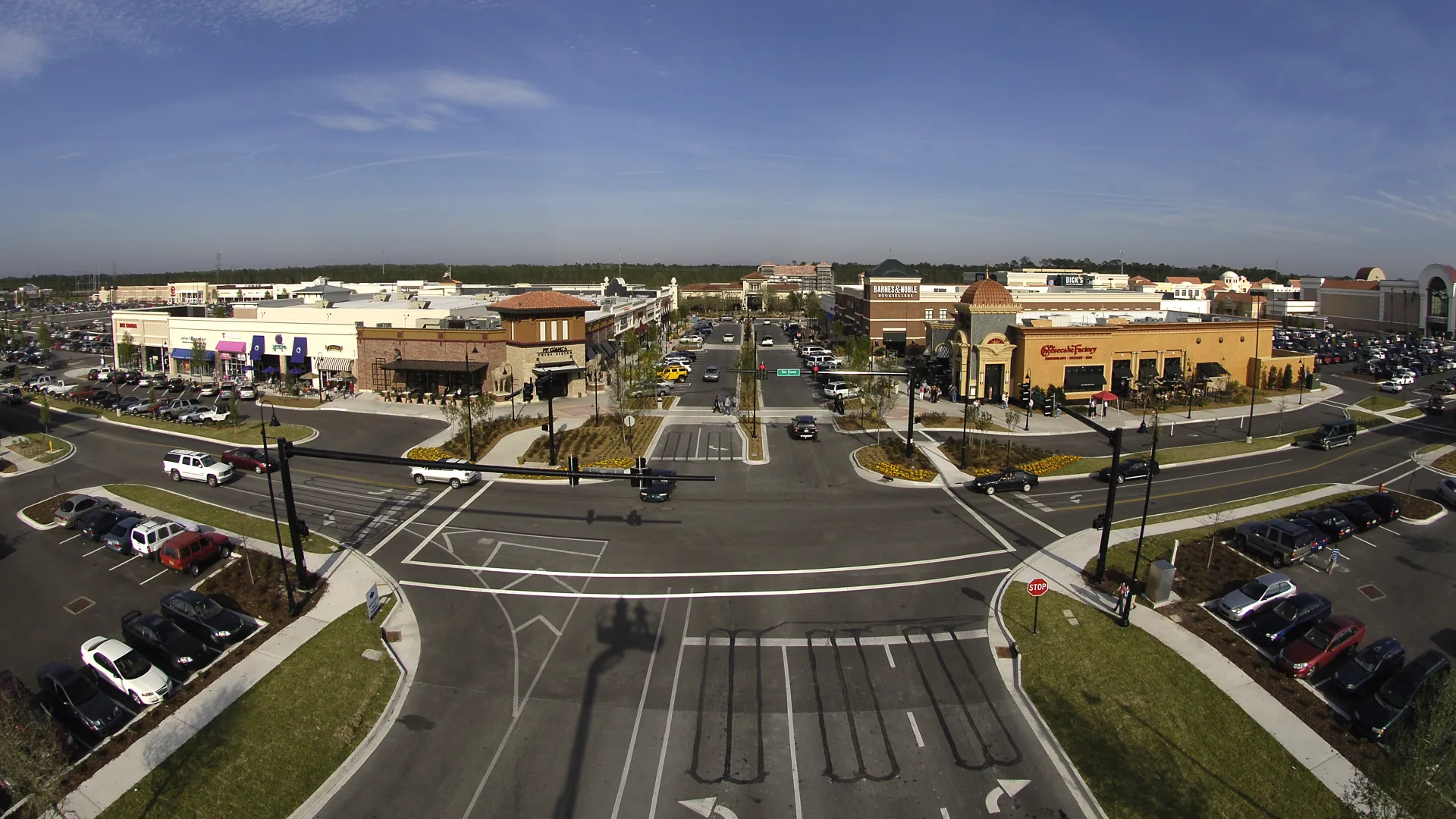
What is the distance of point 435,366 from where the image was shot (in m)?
59.5

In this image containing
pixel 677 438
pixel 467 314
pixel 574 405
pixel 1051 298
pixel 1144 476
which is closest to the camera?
pixel 1144 476

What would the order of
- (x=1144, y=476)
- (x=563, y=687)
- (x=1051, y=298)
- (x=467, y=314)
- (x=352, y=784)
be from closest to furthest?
(x=352, y=784), (x=563, y=687), (x=1144, y=476), (x=467, y=314), (x=1051, y=298)

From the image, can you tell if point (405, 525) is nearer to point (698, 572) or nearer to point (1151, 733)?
point (698, 572)

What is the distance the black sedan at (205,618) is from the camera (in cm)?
2231

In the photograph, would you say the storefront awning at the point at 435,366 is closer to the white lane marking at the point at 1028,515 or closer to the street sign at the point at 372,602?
the street sign at the point at 372,602

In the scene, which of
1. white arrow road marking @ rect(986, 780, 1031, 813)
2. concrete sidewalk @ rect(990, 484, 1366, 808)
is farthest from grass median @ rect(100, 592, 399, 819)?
concrete sidewalk @ rect(990, 484, 1366, 808)

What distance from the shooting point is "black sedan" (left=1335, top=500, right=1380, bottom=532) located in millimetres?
31359

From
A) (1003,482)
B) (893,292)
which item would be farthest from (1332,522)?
(893,292)

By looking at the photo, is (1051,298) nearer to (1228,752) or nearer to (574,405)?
(574,405)

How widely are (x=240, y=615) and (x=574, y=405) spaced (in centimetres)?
3570

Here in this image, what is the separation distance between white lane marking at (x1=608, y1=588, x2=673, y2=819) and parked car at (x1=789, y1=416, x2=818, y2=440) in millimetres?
24191

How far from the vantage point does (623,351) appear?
256 feet

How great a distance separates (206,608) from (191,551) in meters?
6.00

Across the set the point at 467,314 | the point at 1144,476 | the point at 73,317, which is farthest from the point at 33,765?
the point at 73,317
